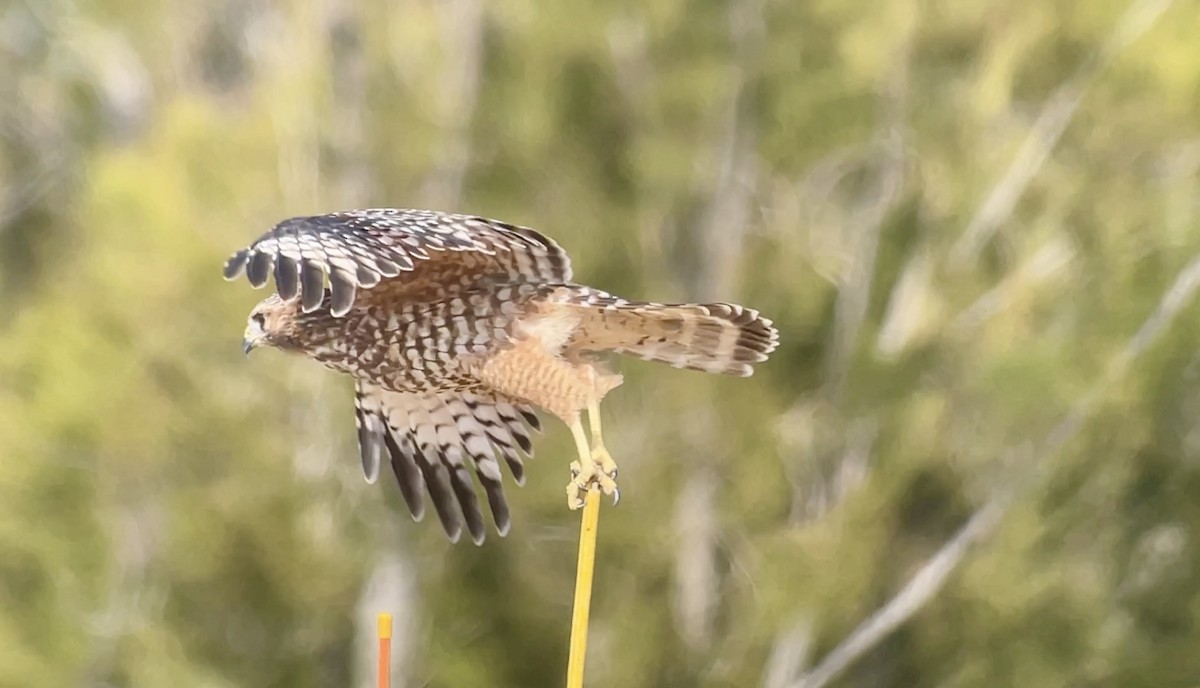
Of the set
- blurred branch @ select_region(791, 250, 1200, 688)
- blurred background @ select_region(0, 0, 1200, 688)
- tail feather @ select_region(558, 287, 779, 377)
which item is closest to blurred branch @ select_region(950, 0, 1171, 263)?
blurred background @ select_region(0, 0, 1200, 688)

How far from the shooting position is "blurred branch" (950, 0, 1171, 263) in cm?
107

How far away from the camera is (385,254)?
59 centimetres

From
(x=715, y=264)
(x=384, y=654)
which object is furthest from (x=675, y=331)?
(x=715, y=264)

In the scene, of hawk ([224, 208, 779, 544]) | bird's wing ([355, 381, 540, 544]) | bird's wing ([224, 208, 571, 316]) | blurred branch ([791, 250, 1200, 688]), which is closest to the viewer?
bird's wing ([224, 208, 571, 316])

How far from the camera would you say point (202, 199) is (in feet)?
3.56

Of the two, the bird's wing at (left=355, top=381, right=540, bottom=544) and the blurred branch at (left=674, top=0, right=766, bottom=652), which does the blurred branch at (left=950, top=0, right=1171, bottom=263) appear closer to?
the blurred branch at (left=674, top=0, right=766, bottom=652)

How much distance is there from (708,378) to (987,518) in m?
0.36

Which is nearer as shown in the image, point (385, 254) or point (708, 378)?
point (385, 254)

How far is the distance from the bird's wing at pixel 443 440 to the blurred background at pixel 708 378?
28 cm

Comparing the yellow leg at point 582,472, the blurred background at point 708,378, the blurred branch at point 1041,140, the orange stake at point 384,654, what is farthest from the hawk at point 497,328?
the blurred branch at point 1041,140

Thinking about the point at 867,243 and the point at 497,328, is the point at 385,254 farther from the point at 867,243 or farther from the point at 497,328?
the point at 867,243

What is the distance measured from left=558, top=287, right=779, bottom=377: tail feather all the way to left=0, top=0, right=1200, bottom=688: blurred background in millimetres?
392

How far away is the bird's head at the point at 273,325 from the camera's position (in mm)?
657

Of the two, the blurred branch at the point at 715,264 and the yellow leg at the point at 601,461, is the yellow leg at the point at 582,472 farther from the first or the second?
the blurred branch at the point at 715,264
